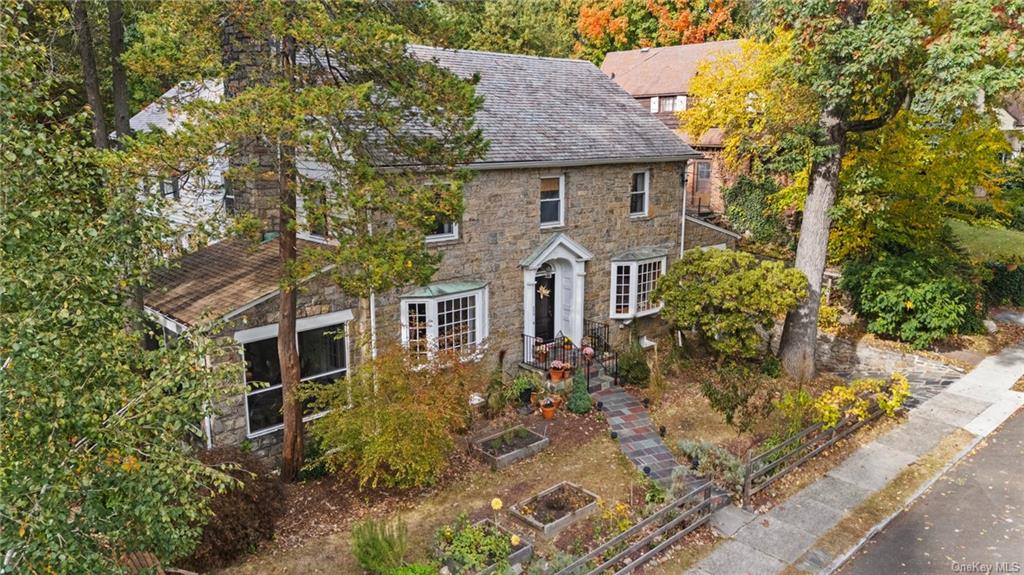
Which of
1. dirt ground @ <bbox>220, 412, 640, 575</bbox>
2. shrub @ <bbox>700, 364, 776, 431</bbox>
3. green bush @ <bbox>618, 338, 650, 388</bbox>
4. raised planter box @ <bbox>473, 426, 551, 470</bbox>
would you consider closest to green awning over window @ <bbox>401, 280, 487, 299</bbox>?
raised planter box @ <bbox>473, 426, 551, 470</bbox>

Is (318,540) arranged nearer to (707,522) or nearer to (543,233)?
(707,522)

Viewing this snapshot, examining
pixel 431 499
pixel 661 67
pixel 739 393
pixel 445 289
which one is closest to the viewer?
pixel 431 499

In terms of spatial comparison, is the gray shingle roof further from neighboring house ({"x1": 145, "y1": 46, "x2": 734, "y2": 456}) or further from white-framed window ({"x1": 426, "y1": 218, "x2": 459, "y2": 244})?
white-framed window ({"x1": 426, "y1": 218, "x2": 459, "y2": 244})

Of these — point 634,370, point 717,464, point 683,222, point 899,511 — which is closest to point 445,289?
point 634,370

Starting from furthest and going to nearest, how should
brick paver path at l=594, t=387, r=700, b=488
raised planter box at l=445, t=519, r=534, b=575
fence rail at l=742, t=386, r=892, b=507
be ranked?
1. brick paver path at l=594, t=387, r=700, b=488
2. fence rail at l=742, t=386, r=892, b=507
3. raised planter box at l=445, t=519, r=534, b=575

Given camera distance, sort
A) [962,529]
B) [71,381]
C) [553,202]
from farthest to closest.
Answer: [553,202] < [962,529] < [71,381]

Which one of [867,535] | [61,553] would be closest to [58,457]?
[61,553]

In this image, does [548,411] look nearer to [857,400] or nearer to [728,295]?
[728,295]
